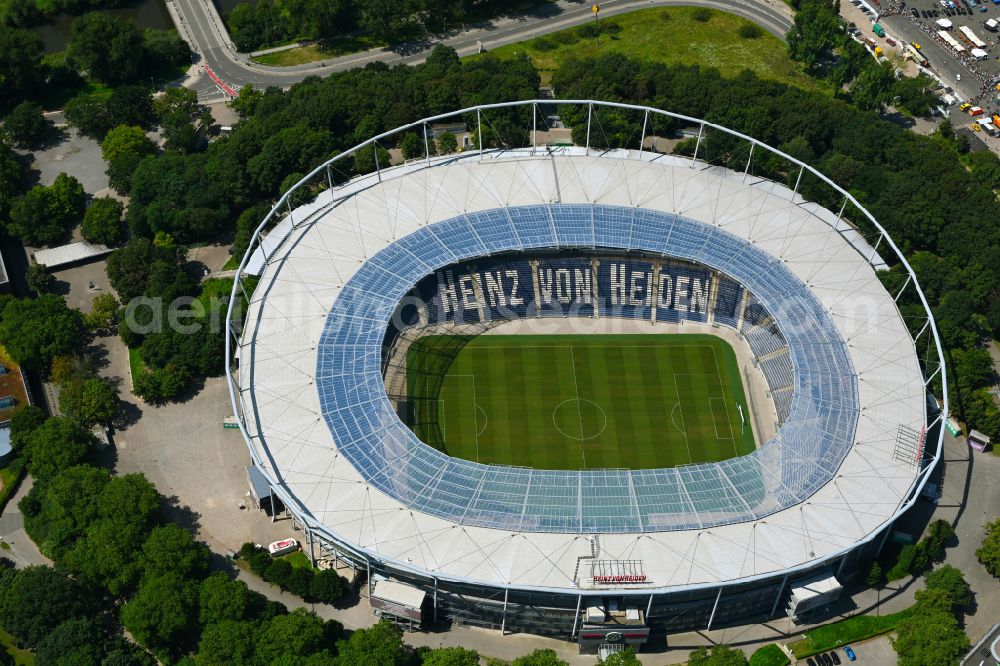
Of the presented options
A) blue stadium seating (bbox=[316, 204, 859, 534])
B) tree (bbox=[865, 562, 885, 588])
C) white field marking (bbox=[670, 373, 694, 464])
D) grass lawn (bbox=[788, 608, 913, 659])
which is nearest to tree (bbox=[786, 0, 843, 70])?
blue stadium seating (bbox=[316, 204, 859, 534])

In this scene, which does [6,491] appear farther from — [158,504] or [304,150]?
[304,150]

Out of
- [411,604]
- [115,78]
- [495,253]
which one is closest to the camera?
[411,604]

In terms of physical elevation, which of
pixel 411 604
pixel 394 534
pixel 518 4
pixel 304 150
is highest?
pixel 518 4

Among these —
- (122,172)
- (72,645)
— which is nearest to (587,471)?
(72,645)

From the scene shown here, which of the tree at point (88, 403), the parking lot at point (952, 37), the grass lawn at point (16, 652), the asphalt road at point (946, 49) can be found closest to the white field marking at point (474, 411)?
the tree at point (88, 403)

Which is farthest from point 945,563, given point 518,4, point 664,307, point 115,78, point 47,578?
point 115,78

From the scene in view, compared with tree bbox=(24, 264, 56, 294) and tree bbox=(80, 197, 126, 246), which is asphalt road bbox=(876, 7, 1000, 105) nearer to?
tree bbox=(80, 197, 126, 246)
